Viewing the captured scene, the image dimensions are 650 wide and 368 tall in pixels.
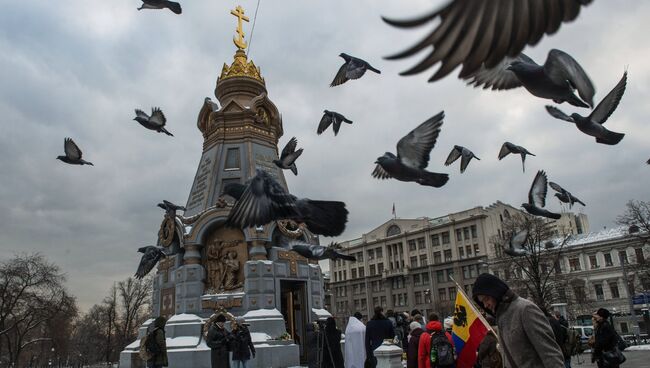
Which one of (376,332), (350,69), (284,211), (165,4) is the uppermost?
(165,4)

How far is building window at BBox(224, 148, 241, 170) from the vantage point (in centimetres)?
2078

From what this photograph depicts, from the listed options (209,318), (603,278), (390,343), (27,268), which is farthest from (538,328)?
(603,278)

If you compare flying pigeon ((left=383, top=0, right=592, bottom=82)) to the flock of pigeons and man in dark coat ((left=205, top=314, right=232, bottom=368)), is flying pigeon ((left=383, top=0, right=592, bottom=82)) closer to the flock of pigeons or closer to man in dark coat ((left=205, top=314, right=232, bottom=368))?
the flock of pigeons

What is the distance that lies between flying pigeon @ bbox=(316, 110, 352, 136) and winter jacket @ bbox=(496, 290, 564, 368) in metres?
7.50

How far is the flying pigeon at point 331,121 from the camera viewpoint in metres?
11.3

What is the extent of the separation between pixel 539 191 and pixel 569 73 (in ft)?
19.4

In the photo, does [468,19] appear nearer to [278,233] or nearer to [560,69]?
[560,69]

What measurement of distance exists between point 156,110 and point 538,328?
10574 millimetres

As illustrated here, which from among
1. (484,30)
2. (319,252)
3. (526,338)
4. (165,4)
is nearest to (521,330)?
(526,338)

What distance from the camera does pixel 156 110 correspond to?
39.9 feet

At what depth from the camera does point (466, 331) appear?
731 centimetres

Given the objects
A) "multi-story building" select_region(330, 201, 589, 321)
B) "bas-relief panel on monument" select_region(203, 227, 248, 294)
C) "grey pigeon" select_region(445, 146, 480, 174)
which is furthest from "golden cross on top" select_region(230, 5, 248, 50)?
"multi-story building" select_region(330, 201, 589, 321)

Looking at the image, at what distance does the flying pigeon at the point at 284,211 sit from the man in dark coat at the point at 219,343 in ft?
21.7

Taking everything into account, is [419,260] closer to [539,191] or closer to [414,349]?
[539,191]
